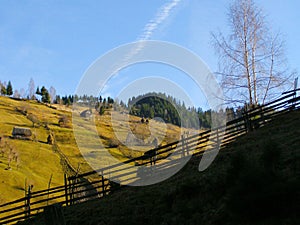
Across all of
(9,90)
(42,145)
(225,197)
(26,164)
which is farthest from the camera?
(9,90)

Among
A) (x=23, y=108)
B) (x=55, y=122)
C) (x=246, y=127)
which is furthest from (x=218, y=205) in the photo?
(x=23, y=108)

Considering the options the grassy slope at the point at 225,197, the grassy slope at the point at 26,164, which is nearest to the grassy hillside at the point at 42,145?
the grassy slope at the point at 26,164

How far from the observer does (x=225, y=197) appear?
416 inches

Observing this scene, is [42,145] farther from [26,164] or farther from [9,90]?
[9,90]

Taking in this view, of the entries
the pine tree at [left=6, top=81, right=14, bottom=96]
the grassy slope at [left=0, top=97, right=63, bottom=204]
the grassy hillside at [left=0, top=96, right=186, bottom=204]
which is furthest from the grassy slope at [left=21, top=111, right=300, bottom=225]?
the pine tree at [left=6, top=81, right=14, bottom=96]

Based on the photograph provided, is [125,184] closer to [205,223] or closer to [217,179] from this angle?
[217,179]

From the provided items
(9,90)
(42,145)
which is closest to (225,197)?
(42,145)

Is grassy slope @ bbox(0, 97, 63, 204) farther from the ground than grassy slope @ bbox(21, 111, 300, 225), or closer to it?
farther from the ground

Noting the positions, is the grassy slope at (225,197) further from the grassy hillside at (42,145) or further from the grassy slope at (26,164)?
the grassy slope at (26,164)

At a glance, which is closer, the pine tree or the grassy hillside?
the grassy hillside

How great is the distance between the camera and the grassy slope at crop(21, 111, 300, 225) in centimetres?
888

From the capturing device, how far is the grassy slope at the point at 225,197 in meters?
8.88

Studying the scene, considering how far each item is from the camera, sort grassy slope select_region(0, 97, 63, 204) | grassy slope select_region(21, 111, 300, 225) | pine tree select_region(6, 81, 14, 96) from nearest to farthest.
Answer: grassy slope select_region(21, 111, 300, 225), grassy slope select_region(0, 97, 63, 204), pine tree select_region(6, 81, 14, 96)

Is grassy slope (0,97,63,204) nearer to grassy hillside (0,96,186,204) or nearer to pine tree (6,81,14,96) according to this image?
grassy hillside (0,96,186,204)
